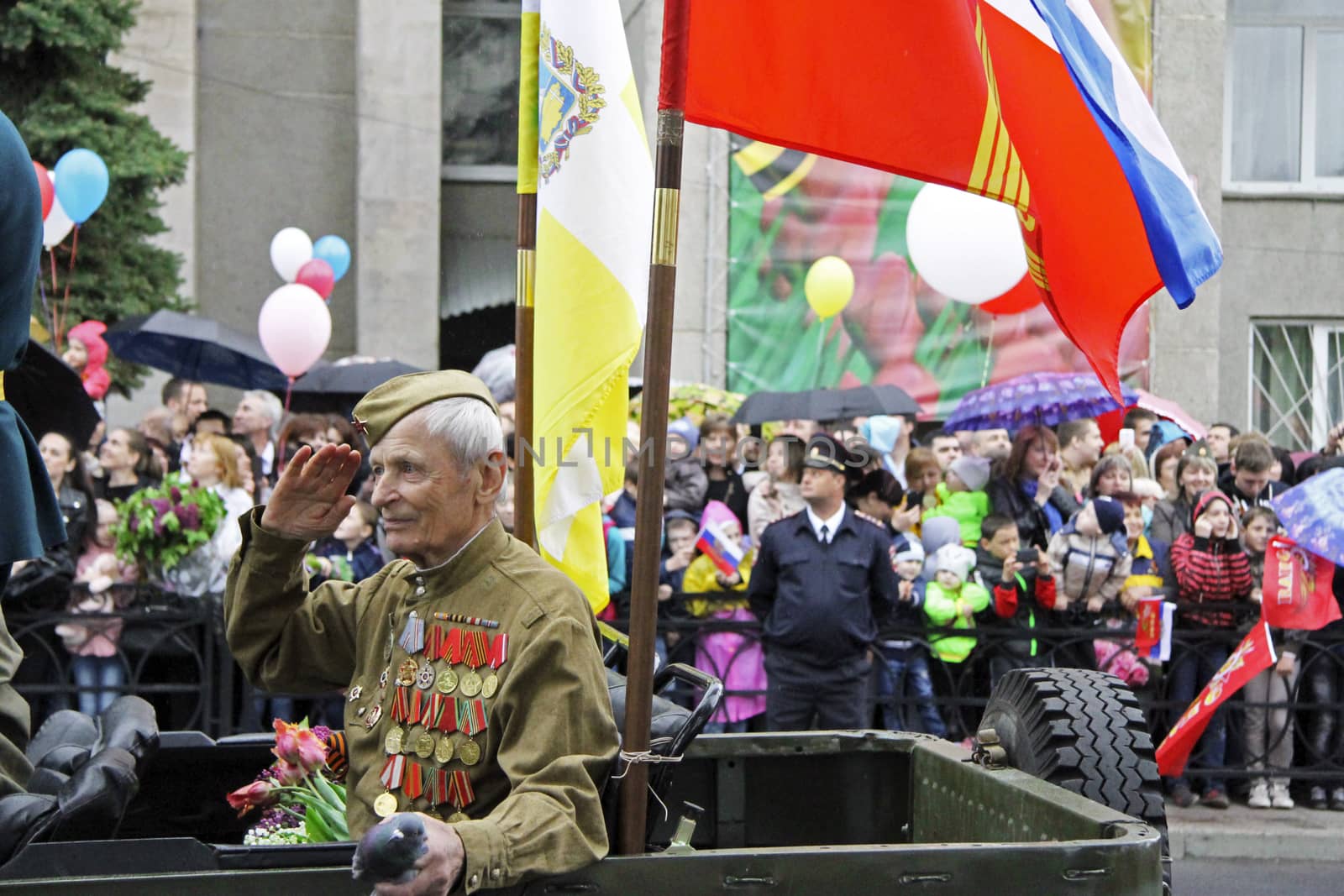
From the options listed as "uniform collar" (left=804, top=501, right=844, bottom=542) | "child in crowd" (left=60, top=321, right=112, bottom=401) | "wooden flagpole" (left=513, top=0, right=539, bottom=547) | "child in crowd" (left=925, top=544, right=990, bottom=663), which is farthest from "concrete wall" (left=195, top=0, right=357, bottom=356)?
"wooden flagpole" (left=513, top=0, right=539, bottom=547)

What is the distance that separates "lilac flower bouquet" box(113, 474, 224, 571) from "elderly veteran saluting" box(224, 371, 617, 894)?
5.47m

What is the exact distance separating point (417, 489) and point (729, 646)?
606cm

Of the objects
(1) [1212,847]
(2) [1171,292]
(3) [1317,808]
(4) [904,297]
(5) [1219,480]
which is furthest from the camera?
(4) [904,297]

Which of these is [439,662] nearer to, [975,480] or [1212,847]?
[1212,847]

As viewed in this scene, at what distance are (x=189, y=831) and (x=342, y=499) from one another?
118 cm

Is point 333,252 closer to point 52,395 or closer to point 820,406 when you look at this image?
point 820,406

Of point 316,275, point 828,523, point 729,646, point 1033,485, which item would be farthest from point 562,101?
point 316,275

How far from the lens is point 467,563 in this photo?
349 cm

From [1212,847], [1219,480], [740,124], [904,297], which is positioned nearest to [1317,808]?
[1212,847]

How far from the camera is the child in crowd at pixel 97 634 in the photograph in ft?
29.9

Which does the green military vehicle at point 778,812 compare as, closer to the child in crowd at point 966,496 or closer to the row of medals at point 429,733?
the row of medals at point 429,733

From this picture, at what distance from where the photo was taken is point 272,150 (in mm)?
20312

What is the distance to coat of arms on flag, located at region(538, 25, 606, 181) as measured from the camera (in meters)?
5.07

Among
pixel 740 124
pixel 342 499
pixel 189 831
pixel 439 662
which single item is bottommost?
pixel 189 831
